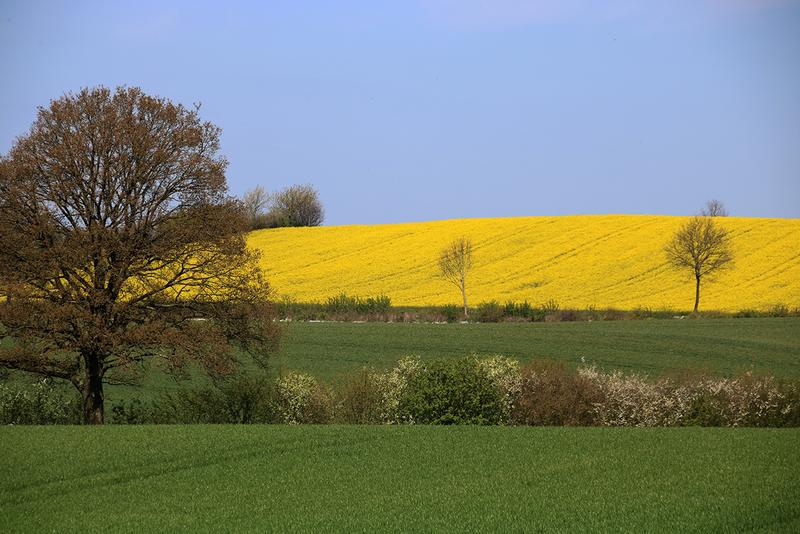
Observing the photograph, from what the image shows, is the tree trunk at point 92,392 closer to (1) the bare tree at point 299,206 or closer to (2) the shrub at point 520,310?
(2) the shrub at point 520,310

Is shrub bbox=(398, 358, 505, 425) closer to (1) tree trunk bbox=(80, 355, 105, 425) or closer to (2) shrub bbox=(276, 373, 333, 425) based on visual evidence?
(2) shrub bbox=(276, 373, 333, 425)

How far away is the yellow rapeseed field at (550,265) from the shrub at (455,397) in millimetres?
29301

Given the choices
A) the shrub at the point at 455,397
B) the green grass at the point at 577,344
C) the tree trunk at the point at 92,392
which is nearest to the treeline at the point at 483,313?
the green grass at the point at 577,344

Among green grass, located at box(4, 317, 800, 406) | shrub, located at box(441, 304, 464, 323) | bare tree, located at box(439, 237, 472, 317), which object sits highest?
bare tree, located at box(439, 237, 472, 317)

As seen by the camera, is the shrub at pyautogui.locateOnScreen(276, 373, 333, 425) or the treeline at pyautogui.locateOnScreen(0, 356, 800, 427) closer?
the treeline at pyautogui.locateOnScreen(0, 356, 800, 427)

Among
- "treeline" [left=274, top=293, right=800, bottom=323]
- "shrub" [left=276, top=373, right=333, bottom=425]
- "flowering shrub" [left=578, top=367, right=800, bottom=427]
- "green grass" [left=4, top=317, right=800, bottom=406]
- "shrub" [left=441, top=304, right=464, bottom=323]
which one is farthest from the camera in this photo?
"shrub" [left=441, top=304, right=464, bottom=323]

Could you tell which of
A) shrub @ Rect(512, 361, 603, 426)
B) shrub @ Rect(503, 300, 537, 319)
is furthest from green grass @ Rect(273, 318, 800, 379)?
shrub @ Rect(512, 361, 603, 426)

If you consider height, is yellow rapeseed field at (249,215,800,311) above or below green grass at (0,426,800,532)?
above

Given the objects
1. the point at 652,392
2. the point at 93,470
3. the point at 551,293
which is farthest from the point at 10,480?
the point at 551,293

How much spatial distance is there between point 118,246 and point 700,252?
38.9 metres

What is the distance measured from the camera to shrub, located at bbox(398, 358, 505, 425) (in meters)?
27.4

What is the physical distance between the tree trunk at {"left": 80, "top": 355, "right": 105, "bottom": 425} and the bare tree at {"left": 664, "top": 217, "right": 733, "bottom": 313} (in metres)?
37.1

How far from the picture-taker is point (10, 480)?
58.6 ft

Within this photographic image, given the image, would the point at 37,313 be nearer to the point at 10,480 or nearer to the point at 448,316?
the point at 10,480
